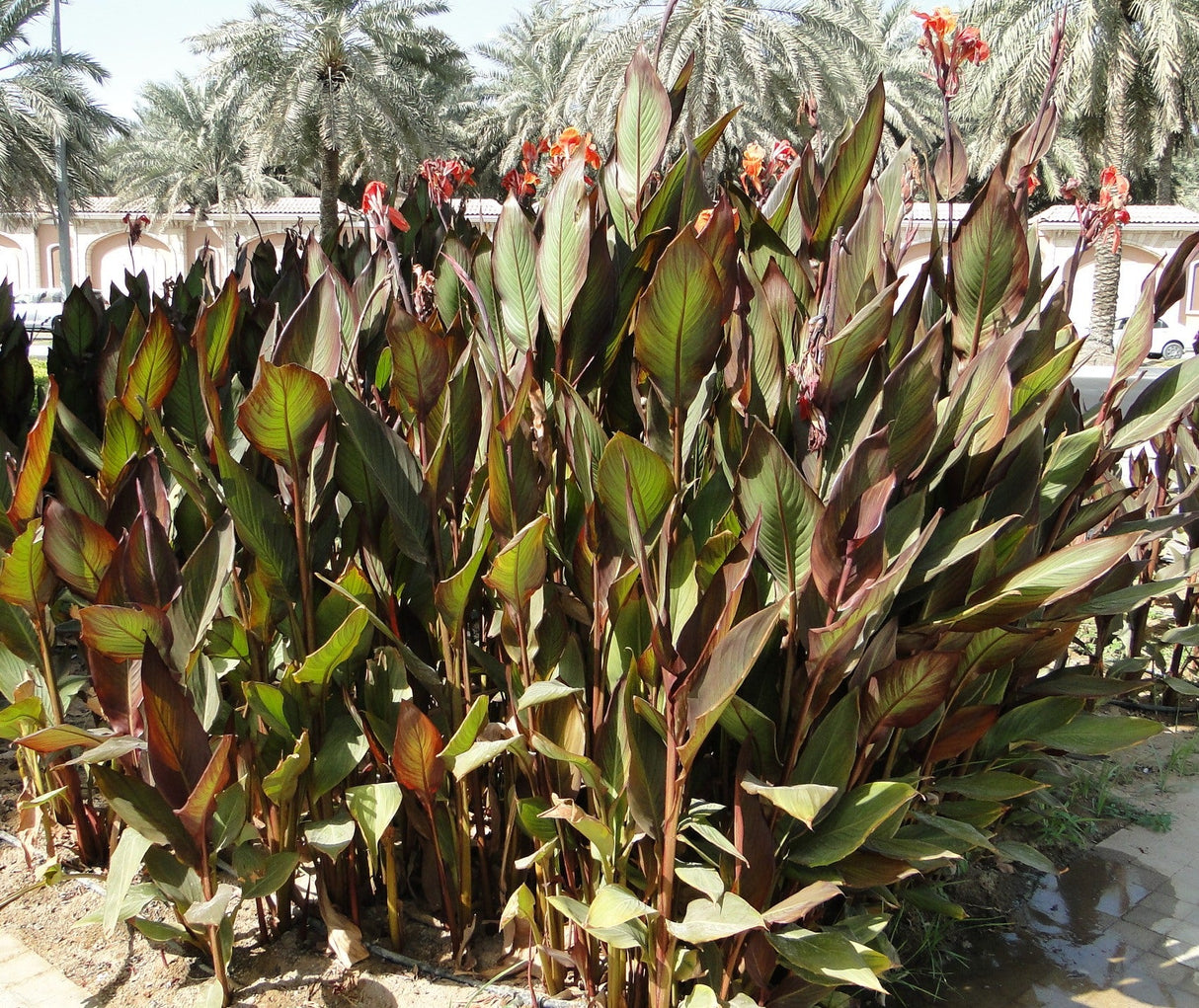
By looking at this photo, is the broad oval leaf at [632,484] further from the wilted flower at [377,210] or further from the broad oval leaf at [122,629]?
the broad oval leaf at [122,629]

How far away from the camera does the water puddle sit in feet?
7.88

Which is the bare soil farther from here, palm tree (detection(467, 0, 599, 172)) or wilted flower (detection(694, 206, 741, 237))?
palm tree (detection(467, 0, 599, 172))

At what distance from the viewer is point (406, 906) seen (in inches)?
97.7

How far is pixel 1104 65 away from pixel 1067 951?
24141mm

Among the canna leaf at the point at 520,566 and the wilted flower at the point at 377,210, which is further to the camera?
the wilted flower at the point at 377,210

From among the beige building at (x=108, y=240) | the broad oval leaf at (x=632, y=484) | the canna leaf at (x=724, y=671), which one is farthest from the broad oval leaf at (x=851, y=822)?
the beige building at (x=108, y=240)

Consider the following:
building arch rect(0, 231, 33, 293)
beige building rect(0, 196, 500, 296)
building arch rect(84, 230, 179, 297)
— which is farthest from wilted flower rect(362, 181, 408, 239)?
building arch rect(0, 231, 33, 293)

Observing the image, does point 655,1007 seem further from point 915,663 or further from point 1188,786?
point 1188,786

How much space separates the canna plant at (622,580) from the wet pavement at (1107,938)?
0.31m

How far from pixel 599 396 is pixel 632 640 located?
0.56 meters

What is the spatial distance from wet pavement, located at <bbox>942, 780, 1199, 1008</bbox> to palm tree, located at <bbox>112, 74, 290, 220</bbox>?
113 feet

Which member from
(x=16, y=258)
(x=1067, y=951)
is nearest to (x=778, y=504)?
(x=1067, y=951)

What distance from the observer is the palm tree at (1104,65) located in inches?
859

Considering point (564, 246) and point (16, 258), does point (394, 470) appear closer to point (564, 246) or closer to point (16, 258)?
point (564, 246)
